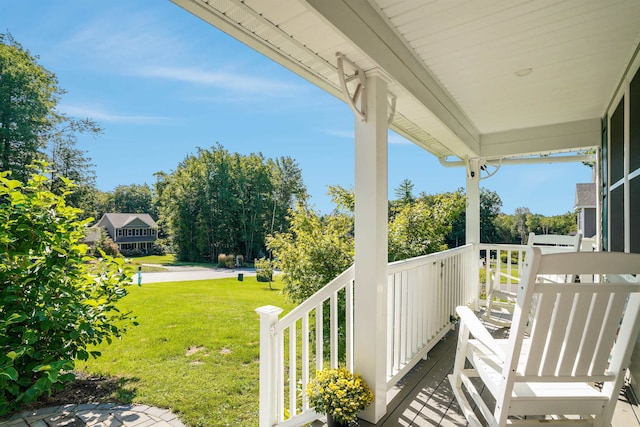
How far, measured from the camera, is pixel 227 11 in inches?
58.1

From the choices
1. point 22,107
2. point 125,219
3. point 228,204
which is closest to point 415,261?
point 22,107

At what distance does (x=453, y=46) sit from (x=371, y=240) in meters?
1.45

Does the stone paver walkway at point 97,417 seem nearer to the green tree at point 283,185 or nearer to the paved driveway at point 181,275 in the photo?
the paved driveway at point 181,275

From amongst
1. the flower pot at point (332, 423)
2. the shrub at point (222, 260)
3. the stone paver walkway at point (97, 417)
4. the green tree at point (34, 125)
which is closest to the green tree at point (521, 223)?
the flower pot at point (332, 423)

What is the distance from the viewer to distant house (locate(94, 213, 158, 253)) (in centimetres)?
2642

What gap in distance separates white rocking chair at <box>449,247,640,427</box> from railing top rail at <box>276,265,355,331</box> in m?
0.89

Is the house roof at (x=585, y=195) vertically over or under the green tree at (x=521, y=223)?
over

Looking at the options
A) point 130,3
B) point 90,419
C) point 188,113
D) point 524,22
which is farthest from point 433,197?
point 188,113

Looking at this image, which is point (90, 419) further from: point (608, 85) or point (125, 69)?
point (125, 69)

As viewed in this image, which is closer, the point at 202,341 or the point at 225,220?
the point at 202,341

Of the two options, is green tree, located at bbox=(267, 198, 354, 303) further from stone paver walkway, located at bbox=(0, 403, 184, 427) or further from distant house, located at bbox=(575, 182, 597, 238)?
distant house, located at bbox=(575, 182, 597, 238)

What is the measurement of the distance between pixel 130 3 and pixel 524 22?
19.1 meters

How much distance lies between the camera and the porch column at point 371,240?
192 cm

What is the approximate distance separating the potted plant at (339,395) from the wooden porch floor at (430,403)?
0.23 meters
